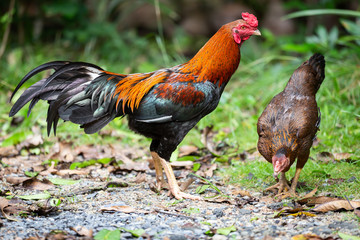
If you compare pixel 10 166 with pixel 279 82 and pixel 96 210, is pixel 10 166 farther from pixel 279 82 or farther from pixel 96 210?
pixel 279 82

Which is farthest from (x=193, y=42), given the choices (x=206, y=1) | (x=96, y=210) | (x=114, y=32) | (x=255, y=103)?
(x=96, y=210)

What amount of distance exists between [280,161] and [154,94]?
149 cm

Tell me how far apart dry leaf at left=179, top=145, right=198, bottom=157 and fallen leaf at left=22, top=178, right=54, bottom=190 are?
1945 mm

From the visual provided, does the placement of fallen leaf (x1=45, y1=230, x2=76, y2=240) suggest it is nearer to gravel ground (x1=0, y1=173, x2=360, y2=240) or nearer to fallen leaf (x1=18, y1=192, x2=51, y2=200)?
gravel ground (x1=0, y1=173, x2=360, y2=240)

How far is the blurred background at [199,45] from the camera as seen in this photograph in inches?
260

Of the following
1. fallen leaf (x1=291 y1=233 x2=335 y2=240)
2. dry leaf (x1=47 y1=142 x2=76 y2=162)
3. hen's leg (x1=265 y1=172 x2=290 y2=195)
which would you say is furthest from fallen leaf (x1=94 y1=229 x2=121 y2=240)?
dry leaf (x1=47 y1=142 x2=76 y2=162)

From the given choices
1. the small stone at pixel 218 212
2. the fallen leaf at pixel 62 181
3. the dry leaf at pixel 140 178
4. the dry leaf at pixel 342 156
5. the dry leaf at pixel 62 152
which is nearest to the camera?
the small stone at pixel 218 212

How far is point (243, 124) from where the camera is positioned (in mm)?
6953

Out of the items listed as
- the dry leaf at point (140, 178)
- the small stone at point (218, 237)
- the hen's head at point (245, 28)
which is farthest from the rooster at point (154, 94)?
→ the small stone at point (218, 237)

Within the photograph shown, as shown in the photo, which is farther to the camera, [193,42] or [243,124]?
[193,42]

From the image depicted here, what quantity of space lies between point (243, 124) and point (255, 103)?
862 millimetres

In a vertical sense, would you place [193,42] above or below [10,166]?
above

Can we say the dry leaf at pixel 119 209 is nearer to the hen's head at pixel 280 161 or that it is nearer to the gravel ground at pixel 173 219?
the gravel ground at pixel 173 219

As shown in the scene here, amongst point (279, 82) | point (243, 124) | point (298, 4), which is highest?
point (298, 4)
